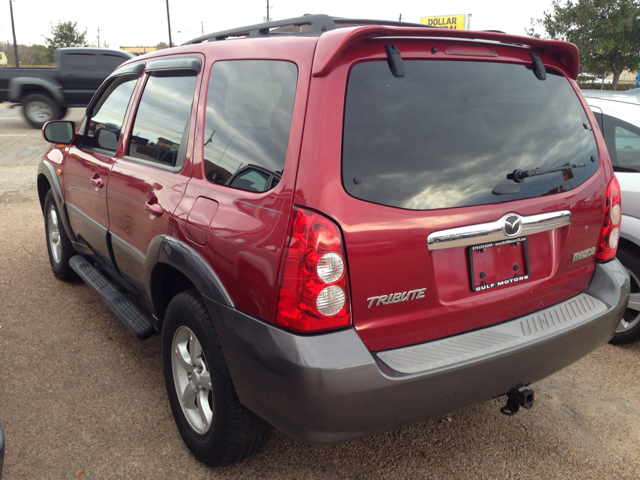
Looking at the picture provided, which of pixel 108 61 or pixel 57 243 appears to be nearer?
pixel 57 243

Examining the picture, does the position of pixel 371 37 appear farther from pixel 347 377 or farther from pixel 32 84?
pixel 32 84

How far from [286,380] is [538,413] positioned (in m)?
1.83

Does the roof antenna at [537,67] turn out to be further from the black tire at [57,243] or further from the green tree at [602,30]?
the green tree at [602,30]

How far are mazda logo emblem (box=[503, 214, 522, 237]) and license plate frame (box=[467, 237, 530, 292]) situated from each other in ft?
0.11

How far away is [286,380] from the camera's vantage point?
182cm

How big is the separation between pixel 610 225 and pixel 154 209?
7.10 ft

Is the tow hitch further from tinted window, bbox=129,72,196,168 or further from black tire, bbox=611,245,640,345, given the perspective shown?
black tire, bbox=611,245,640,345

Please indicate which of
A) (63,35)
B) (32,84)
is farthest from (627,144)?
(63,35)

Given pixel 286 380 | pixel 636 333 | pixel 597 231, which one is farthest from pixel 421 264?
pixel 636 333

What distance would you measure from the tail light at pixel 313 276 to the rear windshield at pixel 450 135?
183 millimetres

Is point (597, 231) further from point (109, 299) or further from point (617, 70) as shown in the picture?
point (617, 70)

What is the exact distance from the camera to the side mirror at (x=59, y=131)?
3883 mm

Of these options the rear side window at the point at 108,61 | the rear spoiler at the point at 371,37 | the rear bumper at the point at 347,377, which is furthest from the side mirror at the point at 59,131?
the rear side window at the point at 108,61

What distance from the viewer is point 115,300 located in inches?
132
